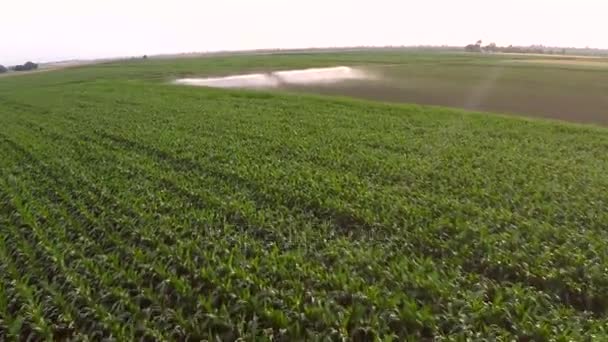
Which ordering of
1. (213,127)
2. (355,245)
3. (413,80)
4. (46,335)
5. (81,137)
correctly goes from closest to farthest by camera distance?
(46,335)
(355,245)
(81,137)
(213,127)
(413,80)

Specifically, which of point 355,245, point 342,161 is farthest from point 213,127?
point 355,245

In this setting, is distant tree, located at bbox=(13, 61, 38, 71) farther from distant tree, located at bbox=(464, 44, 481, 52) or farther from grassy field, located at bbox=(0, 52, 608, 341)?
distant tree, located at bbox=(464, 44, 481, 52)

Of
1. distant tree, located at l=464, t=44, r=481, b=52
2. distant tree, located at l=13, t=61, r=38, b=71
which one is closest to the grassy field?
distant tree, located at l=13, t=61, r=38, b=71

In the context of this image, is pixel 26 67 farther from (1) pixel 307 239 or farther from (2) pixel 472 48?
(2) pixel 472 48

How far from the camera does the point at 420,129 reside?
1722 cm

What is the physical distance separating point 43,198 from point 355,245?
7.80 m

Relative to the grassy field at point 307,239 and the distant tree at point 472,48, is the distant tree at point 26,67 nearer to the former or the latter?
the grassy field at point 307,239

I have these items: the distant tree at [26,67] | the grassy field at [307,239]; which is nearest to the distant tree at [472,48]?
the distant tree at [26,67]

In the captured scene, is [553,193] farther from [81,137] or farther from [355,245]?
[81,137]

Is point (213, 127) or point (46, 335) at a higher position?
point (213, 127)

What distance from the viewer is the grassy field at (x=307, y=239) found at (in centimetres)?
520

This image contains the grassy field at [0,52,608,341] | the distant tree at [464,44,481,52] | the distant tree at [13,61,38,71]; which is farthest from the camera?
the distant tree at [464,44,481,52]

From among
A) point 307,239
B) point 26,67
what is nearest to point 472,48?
point 26,67

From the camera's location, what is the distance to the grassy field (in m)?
5.20
